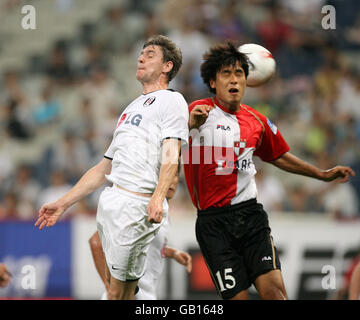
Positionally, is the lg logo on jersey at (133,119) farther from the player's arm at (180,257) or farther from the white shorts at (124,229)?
the player's arm at (180,257)

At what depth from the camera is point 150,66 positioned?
513 centimetres

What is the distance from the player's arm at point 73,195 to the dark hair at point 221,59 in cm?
124

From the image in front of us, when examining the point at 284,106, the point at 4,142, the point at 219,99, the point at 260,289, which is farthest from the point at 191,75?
the point at 260,289

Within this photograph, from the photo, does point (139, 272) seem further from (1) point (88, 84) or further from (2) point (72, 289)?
(1) point (88, 84)

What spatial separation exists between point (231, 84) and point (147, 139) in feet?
3.40

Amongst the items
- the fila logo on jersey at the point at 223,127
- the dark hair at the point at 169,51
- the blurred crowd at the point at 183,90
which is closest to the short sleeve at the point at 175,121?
the dark hair at the point at 169,51

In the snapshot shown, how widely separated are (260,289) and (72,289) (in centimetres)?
440

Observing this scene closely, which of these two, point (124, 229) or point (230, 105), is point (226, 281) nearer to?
point (124, 229)

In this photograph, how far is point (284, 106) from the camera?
11695 millimetres

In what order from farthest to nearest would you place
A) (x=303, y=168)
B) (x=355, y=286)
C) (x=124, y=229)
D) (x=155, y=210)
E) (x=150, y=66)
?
(x=303, y=168) → (x=355, y=286) → (x=150, y=66) → (x=124, y=229) → (x=155, y=210)

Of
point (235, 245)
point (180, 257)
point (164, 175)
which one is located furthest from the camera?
point (180, 257)

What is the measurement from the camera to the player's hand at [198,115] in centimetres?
489

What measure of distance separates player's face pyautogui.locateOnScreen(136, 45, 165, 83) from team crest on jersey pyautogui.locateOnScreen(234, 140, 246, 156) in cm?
91

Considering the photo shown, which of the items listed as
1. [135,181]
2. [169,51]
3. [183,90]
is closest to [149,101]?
[169,51]
